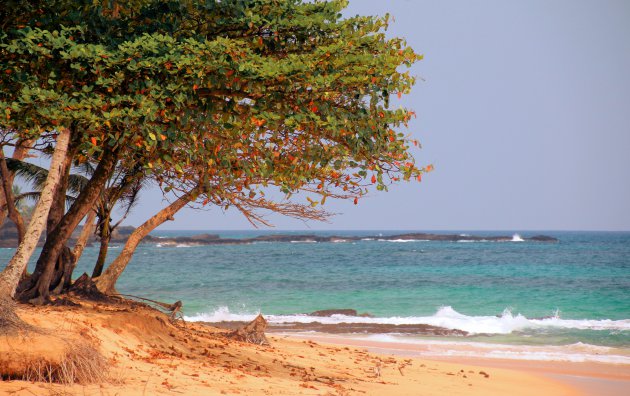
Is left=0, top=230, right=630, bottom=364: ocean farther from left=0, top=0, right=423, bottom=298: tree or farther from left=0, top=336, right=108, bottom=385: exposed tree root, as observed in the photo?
left=0, top=336, right=108, bottom=385: exposed tree root

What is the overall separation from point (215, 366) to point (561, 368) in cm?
822

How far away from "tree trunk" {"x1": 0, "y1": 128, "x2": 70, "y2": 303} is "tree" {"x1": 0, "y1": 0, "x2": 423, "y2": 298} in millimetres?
358

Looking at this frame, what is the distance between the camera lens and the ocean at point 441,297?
19359 millimetres

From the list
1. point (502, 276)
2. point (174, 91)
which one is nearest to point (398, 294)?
point (502, 276)

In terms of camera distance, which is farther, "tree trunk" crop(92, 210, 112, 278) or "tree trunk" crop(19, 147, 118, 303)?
"tree trunk" crop(92, 210, 112, 278)

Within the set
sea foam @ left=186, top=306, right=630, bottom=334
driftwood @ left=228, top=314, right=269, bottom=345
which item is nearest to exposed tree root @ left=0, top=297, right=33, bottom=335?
driftwood @ left=228, top=314, right=269, bottom=345

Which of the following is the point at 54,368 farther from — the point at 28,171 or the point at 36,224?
the point at 28,171

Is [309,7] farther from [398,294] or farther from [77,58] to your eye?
[398,294]

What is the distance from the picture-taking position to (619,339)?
19781 mm

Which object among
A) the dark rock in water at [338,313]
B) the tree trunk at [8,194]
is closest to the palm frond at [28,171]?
the tree trunk at [8,194]

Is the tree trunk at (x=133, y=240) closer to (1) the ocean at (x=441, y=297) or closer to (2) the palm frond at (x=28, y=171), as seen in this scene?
(2) the palm frond at (x=28, y=171)

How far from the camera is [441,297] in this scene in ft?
109

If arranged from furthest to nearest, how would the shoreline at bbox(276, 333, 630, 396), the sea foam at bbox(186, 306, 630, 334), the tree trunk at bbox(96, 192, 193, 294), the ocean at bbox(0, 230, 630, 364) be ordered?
the sea foam at bbox(186, 306, 630, 334) → the ocean at bbox(0, 230, 630, 364) → the tree trunk at bbox(96, 192, 193, 294) → the shoreline at bbox(276, 333, 630, 396)

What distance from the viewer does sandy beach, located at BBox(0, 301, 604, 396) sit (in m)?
7.60
